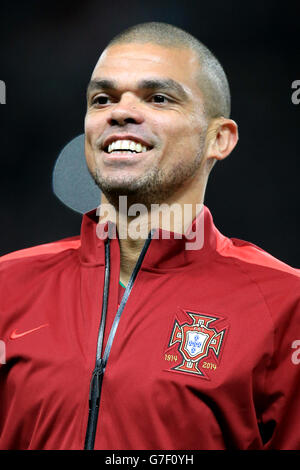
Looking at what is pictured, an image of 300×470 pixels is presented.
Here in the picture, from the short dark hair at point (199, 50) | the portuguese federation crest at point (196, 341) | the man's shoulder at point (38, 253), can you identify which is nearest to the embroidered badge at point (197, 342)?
the portuguese federation crest at point (196, 341)

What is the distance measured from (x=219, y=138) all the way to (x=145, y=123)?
0.88ft

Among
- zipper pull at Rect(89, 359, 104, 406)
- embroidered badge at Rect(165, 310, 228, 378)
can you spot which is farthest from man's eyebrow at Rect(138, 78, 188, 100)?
zipper pull at Rect(89, 359, 104, 406)

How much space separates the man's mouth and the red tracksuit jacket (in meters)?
0.20

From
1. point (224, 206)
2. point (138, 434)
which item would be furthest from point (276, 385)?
point (224, 206)

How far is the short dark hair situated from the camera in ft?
5.56

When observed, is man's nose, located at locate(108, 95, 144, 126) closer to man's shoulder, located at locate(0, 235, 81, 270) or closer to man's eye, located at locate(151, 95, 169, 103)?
man's eye, located at locate(151, 95, 169, 103)

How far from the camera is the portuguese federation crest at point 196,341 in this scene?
1458 millimetres

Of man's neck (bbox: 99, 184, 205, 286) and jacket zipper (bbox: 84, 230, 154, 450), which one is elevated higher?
man's neck (bbox: 99, 184, 205, 286)

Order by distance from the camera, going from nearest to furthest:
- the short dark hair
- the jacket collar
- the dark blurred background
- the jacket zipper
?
the jacket zipper, the jacket collar, the short dark hair, the dark blurred background

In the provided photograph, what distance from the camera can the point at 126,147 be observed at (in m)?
1.57

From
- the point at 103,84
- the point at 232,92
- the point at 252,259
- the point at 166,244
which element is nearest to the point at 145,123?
the point at 103,84

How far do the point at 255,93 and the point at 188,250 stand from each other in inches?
47.3

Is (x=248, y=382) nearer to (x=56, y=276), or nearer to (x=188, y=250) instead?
(x=188, y=250)

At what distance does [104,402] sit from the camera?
1.41m
